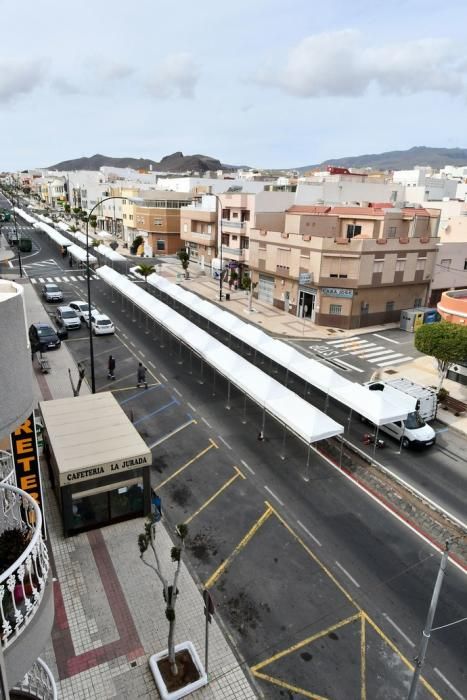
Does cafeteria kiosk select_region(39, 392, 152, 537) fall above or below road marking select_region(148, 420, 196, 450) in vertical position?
above

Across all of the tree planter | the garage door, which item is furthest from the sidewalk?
the garage door

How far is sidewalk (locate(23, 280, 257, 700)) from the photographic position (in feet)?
38.7

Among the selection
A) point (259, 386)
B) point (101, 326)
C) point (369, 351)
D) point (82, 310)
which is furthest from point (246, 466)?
point (82, 310)

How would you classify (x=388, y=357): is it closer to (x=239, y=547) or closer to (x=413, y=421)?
(x=413, y=421)

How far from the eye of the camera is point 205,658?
12219mm

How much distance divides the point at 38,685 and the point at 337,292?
123ft

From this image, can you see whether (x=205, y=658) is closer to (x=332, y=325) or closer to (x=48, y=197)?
(x=332, y=325)

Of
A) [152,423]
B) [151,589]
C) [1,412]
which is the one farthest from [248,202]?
[1,412]

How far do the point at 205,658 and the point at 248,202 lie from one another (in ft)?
168

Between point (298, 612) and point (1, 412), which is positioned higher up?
point (1, 412)

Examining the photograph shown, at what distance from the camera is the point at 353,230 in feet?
157

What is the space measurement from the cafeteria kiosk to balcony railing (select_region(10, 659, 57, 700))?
6132 mm

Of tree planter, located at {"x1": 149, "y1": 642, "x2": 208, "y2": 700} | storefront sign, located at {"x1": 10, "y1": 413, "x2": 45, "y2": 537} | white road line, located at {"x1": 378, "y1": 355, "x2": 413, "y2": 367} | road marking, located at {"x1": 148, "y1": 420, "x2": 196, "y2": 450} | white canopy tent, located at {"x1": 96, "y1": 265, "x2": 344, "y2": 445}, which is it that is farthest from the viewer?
white road line, located at {"x1": 378, "y1": 355, "x2": 413, "y2": 367}

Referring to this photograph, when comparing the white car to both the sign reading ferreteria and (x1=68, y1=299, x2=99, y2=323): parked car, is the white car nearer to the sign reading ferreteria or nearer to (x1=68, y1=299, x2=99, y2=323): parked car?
(x1=68, y1=299, x2=99, y2=323): parked car
